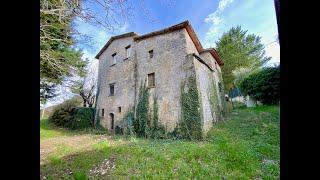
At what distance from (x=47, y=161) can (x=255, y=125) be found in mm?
9666

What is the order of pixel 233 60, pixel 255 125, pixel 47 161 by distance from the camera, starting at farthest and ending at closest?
1. pixel 233 60
2. pixel 255 125
3. pixel 47 161

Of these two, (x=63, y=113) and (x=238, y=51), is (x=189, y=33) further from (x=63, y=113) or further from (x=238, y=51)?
(x=63, y=113)

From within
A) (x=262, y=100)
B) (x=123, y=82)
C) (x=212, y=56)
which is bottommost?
(x=262, y=100)

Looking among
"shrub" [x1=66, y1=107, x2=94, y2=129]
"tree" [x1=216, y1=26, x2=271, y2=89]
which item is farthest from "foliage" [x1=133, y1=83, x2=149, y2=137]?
"tree" [x1=216, y1=26, x2=271, y2=89]

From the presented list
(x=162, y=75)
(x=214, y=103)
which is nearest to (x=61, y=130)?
(x=162, y=75)

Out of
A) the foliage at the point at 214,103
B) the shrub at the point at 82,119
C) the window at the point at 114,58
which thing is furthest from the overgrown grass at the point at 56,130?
the foliage at the point at 214,103

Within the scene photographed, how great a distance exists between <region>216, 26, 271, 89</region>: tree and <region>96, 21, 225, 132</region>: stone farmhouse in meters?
5.12

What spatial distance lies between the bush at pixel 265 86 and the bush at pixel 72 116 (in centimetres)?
1317

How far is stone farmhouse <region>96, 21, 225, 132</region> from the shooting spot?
37.8ft

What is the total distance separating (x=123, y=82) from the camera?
50.1 ft

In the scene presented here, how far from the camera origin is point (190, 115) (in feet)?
35.1

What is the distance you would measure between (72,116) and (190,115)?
Answer: 12.2 m
